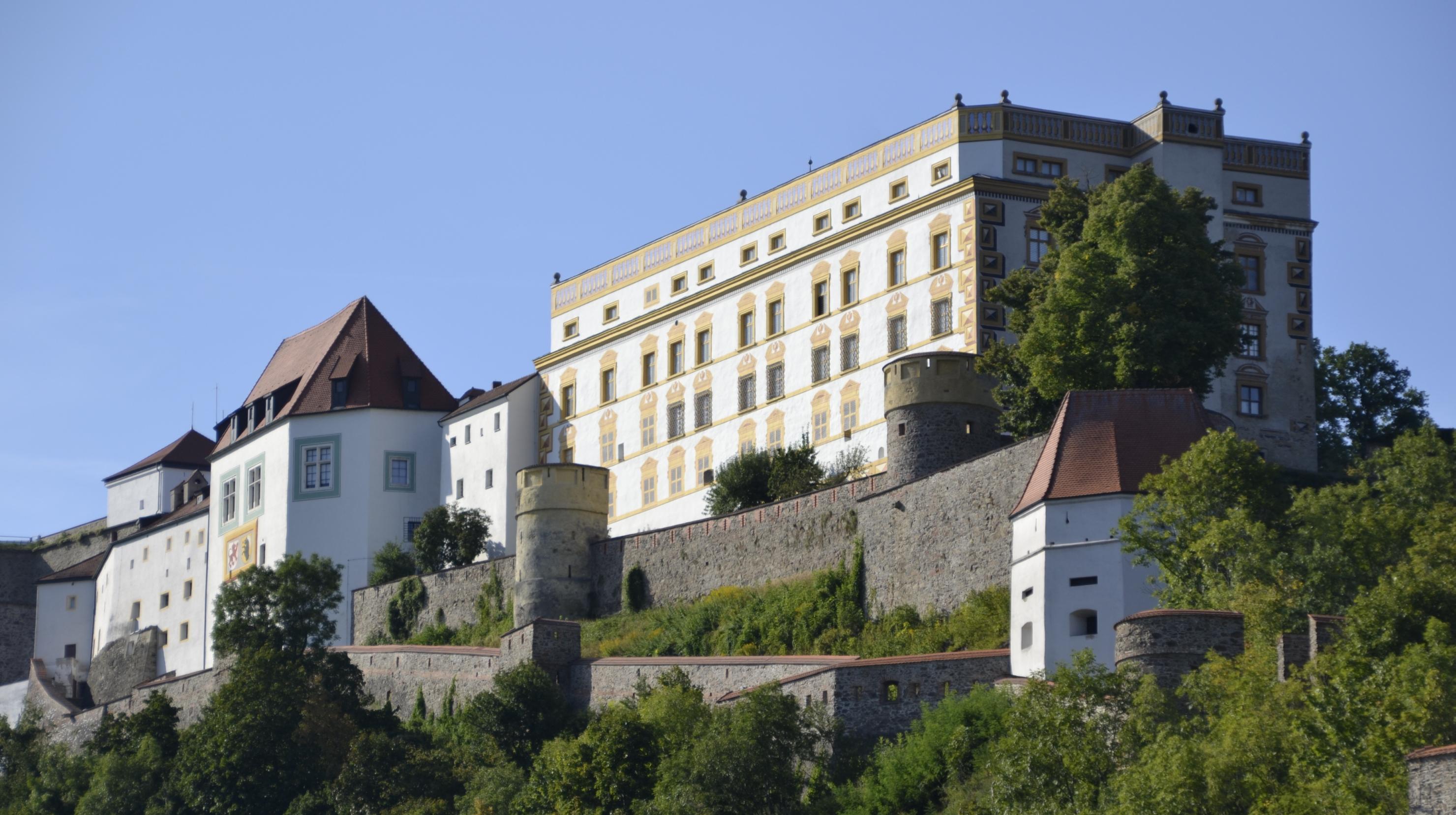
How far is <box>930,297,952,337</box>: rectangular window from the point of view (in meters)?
67.4

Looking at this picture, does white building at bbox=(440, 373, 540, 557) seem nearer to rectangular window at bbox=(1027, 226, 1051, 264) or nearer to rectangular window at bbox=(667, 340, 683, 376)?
rectangular window at bbox=(667, 340, 683, 376)

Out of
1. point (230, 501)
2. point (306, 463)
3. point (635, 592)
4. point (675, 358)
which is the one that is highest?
point (675, 358)

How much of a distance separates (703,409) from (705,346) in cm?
208

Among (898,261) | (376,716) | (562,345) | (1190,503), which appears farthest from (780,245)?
(1190,503)

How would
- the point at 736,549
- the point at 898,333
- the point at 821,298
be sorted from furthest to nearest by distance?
the point at 821,298
the point at 898,333
the point at 736,549

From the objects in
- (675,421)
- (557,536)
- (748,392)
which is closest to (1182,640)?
(557,536)

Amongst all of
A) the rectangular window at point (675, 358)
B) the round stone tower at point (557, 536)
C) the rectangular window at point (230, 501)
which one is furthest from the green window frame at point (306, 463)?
the round stone tower at point (557, 536)

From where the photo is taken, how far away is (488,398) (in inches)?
3287

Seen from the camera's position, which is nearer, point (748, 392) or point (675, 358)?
point (748, 392)

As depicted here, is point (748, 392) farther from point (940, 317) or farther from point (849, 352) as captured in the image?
point (940, 317)

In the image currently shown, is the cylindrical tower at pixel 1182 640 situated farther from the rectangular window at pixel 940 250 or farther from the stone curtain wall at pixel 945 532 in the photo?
the rectangular window at pixel 940 250

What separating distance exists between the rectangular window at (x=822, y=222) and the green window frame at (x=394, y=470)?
1802 centimetres

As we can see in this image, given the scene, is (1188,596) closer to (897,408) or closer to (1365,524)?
(1365,524)

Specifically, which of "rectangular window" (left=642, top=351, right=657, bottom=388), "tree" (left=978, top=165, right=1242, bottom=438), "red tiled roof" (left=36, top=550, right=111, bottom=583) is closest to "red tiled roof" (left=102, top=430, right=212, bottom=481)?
"red tiled roof" (left=36, top=550, right=111, bottom=583)
